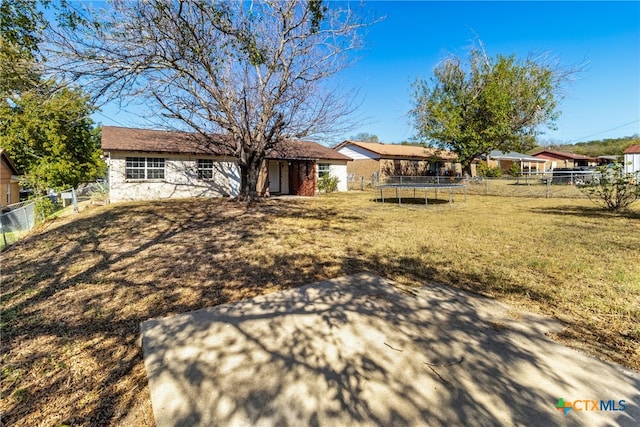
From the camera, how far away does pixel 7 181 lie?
23078mm

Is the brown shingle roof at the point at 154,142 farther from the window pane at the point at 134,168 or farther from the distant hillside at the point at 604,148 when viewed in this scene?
the distant hillside at the point at 604,148

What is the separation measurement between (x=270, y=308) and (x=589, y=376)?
3.09 m

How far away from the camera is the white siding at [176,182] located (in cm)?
1500

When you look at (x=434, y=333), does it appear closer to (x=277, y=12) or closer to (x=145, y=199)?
(x=277, y=12)

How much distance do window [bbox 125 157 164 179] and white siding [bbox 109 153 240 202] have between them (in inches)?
7.2

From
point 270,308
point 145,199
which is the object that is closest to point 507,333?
point 270,308

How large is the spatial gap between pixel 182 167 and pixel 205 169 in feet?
3.94

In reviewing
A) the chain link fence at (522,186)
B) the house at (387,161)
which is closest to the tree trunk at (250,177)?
the chain link fence at (522,186)

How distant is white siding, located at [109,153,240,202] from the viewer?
1500cm

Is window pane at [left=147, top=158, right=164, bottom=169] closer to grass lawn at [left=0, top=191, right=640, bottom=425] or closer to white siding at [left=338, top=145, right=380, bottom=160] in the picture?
grass lawn at [left=0, top=191, right=640, bottom=425]

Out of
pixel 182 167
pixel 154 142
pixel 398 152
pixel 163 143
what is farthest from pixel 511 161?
pixel 154 142

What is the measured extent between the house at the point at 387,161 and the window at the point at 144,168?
57.8 feet

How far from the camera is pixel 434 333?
10.7 feet

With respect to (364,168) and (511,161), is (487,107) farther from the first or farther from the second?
(511,161)
